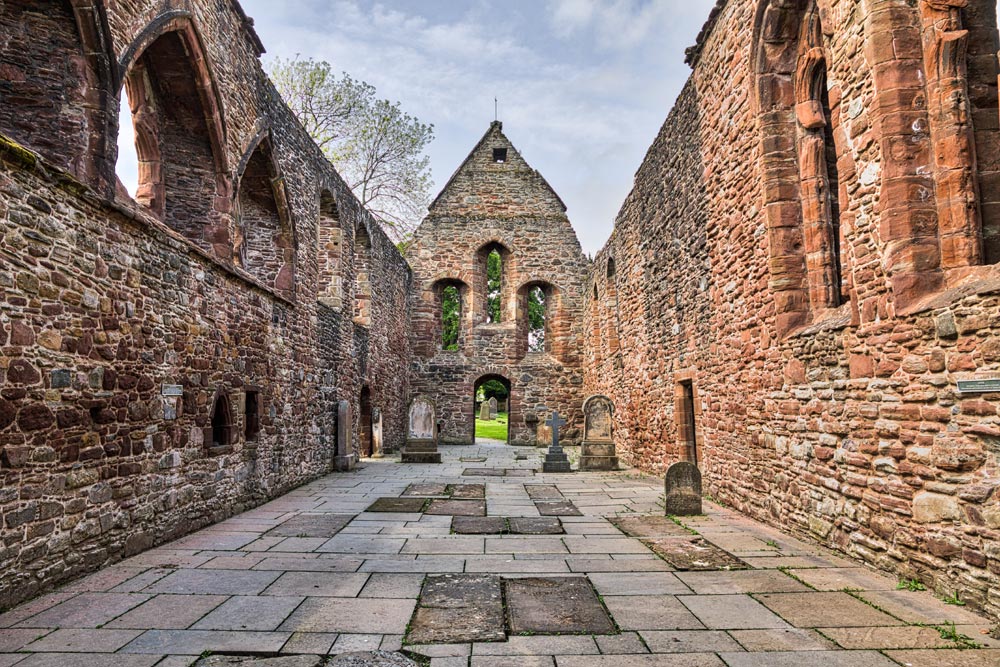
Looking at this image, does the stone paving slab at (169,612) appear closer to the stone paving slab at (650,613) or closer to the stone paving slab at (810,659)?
the stone paving slab at (650,613)

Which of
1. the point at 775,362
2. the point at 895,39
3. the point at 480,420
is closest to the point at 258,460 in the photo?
the point at 775,362

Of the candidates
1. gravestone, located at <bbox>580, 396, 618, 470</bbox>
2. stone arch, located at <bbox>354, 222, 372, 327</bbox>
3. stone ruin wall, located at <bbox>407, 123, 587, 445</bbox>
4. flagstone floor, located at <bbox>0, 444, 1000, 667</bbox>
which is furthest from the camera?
stone ruin wall, located at <bbox>407, 123, 587, 445</bbox>

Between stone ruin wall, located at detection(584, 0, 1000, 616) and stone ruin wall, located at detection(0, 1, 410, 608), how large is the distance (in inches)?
234

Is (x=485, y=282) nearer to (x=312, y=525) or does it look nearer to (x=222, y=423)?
(x=222, y=423)

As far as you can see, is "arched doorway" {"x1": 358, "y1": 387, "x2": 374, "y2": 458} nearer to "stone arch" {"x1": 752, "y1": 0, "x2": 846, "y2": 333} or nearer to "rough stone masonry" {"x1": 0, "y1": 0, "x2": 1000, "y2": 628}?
"rough stone masonry" {"x1": 0, "y1": 0, "x2": 1000, "y2": 628}

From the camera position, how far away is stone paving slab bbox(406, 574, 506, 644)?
3.37m

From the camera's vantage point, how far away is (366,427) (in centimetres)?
1508

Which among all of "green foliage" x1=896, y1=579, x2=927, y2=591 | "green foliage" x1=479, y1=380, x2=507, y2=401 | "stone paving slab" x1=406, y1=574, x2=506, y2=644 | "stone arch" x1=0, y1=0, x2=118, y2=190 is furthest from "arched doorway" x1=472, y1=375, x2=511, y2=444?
"green foliage" x1=896, y1=579, x2=927, y2=591

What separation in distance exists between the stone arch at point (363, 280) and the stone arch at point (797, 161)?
1019cm

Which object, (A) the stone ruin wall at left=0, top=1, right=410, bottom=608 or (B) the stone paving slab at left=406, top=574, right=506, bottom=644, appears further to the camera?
(A) the stone ruin wall at left=0, top=1, right=410, bottom=608

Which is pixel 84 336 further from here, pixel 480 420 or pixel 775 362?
pixel 480 420

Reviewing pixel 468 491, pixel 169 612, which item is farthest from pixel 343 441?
pixel 169 612

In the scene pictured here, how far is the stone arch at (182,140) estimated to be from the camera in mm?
7242

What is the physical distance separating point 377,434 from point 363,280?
3.99 m
